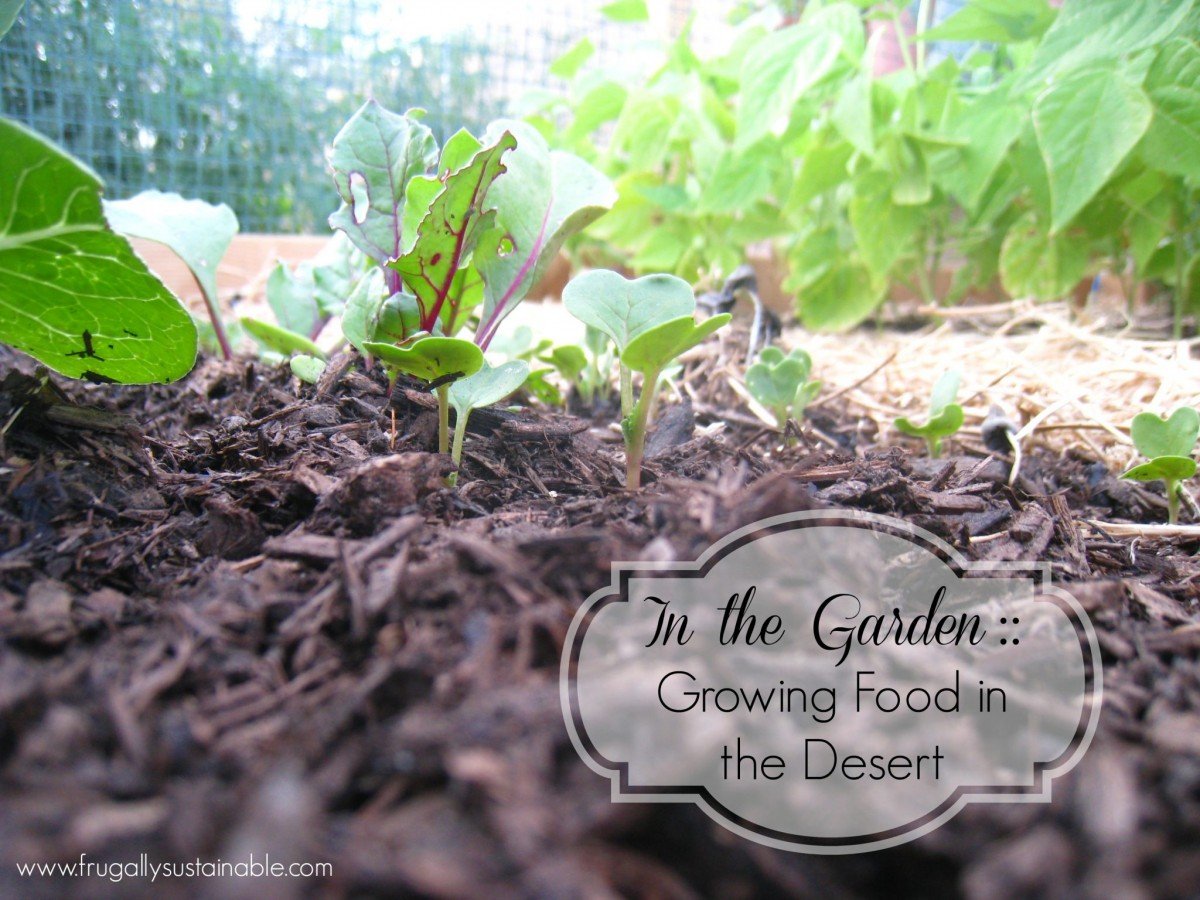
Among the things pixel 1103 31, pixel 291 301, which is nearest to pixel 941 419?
pixel 1103 31

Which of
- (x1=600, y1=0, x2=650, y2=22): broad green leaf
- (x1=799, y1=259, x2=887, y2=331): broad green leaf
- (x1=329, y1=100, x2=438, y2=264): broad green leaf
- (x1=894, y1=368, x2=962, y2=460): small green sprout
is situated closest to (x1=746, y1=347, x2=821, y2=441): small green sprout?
(x1=894, y1=368, x2=962, y2=460): small green sprout

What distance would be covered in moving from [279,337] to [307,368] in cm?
21

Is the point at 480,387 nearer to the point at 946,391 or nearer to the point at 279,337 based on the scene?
the point at 279,337

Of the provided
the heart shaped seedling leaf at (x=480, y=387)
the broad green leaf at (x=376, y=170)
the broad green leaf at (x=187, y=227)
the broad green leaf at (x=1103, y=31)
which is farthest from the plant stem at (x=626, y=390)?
the broad green leaf at (x=1103, y=31)

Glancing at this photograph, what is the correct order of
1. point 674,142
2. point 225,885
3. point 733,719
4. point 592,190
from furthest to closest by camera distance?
point 674,142, point 592,190, point 733,719, point 225,885

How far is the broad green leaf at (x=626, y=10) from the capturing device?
2.13 m

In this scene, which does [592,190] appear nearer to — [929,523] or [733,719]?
[929,523]

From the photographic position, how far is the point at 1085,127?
124 centimetres

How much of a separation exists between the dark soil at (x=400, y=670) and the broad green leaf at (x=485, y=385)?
72mm

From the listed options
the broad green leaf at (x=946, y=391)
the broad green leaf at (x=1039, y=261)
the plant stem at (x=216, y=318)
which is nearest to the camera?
the broad green leaf at (x=946, y=391)

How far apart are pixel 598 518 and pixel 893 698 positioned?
0.29 m

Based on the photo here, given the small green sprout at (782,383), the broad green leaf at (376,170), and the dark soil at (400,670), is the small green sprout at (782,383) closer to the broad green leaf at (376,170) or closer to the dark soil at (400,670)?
the dark soil at (400,670)

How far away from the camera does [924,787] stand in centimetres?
40

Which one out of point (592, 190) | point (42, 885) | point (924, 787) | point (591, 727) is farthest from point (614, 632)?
point (592, 190)
